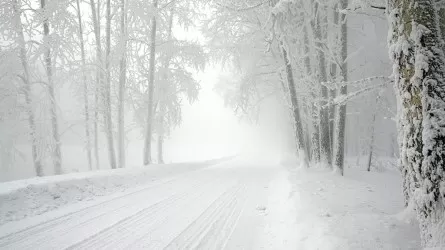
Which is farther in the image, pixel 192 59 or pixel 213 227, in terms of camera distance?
pixel 192 59

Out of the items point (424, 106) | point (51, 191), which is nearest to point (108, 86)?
point (51, 191)

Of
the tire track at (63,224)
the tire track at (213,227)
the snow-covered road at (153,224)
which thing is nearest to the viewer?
the tire track at (63,224)

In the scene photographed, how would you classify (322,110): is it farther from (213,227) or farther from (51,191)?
(51,191)

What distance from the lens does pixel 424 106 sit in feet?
11.1

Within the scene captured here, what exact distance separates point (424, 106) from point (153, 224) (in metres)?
4.99

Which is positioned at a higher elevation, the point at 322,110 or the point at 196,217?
the point at 322,110

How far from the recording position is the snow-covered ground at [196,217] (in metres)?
4.34

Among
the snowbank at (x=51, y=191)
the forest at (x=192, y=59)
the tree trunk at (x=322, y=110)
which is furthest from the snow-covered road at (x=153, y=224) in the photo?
the tree trunk at (x=322, y=110)

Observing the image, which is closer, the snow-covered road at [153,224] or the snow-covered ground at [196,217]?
the snow-covered ground at [196,217]

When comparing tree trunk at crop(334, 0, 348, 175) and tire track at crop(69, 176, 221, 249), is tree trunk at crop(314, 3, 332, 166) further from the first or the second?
tire track at crop(69, 176, 221, 249)

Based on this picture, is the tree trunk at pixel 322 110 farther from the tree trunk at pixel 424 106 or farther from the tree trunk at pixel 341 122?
the tree trunk at pixel 424 106

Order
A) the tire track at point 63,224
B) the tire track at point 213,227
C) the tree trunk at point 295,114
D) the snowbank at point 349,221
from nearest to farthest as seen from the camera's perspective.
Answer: the snowbank at point 349,221
the tire track at point 63,224
the tire track at point 213,227
the tree trunk at point 295,114

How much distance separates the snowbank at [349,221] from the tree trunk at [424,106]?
2.27ft

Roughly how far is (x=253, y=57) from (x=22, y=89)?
40.2ft
